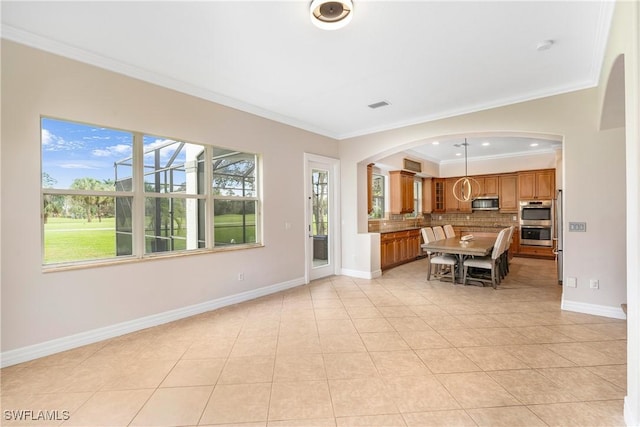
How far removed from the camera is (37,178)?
104 inches

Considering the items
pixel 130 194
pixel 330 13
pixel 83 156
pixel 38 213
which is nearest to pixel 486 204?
pixel 330 13

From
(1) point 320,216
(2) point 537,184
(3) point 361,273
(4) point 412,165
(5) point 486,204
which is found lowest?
(3) point 361,273

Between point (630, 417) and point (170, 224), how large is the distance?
425cm

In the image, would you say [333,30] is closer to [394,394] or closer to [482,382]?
[394,394]

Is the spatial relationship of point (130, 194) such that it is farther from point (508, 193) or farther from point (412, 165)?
point (508, 193)

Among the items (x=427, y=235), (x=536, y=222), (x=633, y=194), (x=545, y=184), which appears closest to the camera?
(x=633, y=194)

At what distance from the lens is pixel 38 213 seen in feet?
8.64

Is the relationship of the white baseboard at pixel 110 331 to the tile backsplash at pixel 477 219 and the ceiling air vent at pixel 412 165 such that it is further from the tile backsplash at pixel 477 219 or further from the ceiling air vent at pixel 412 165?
Result: the tile backsplash at pixel 477 219

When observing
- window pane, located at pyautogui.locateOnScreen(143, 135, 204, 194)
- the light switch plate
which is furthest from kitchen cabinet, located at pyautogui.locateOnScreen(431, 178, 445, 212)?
window pane, located at pyautogui.locateOnScreen(143, 135, 204, 194)

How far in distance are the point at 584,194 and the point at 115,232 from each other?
553 centimetres

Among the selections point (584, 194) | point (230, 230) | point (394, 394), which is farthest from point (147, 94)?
point (584, 194)

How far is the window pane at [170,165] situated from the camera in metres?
3.41

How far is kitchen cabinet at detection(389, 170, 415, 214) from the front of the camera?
755cm

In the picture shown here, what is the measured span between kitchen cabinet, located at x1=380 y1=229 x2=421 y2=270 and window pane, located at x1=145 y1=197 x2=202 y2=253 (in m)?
3.93
